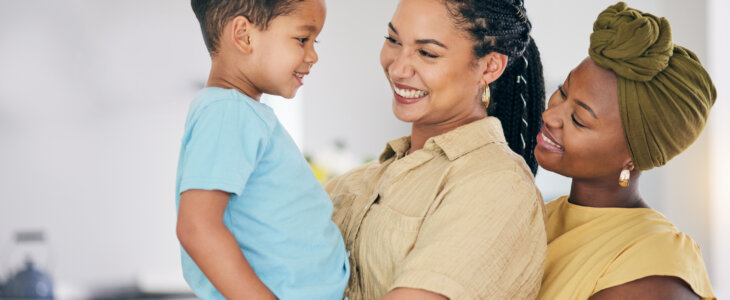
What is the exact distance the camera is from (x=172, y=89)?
12.4ft

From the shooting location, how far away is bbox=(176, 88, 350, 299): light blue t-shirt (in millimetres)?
1091

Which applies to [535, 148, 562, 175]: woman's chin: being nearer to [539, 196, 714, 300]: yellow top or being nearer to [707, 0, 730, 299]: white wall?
[539, 196, 714, 300]: yellow top

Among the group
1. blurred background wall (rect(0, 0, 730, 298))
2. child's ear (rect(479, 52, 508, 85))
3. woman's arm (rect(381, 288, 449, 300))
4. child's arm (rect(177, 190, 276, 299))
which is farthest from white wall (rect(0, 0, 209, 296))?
woman's arm (rect(381, 288, 449, 300))

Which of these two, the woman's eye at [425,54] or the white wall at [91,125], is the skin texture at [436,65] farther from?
the white wall at [91,125]

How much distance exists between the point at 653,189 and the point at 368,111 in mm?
1700

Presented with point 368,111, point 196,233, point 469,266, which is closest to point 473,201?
point 469,266

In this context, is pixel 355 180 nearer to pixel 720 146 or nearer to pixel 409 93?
pixel 409 93

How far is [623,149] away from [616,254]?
23 centimetres

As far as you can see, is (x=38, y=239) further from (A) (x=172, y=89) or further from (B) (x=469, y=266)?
(B) (x=469, y=266)

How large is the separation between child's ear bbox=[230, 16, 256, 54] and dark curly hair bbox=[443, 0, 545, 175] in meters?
0.40

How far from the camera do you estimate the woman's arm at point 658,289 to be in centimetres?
124

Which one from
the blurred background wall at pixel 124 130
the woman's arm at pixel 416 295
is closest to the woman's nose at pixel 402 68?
the woman's arm at pixel 416 295

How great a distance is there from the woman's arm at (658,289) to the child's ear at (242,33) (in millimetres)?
850

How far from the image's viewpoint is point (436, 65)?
1.37 m
